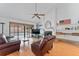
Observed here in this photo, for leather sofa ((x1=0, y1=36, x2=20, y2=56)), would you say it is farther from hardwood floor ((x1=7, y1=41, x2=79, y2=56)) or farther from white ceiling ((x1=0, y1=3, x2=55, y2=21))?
white ceiling ((x1=0, y1=3, x2=55, y2=21))

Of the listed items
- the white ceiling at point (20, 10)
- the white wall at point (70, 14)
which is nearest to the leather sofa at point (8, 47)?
the white ceiling at point (20, 10)

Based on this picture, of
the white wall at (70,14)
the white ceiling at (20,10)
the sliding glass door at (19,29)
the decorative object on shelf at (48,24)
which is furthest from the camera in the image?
the white wall at (70,14)

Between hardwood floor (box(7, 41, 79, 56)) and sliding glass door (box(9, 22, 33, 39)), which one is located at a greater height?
sliding glass door (box(9, 22, 33, 39))

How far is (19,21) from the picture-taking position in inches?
195

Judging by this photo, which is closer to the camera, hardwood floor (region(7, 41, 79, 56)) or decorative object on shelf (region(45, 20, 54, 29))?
hardwood floor (region(7, 41, 79, 56))

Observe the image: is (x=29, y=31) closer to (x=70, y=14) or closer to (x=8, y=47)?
(x=8, y=47)

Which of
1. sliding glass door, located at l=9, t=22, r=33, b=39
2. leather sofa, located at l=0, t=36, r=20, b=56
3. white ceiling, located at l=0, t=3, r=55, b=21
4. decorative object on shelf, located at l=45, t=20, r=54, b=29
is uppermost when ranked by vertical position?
white ceiling, located at l=0, t=3, r=55, b=21

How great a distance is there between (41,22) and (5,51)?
185cm

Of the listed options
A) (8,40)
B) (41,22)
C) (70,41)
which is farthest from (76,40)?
(8,40)

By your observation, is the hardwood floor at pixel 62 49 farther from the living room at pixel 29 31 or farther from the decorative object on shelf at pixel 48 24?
the decorative object on shelf at pixel 48 24

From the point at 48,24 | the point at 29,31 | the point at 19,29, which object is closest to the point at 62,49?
the point at 48,24

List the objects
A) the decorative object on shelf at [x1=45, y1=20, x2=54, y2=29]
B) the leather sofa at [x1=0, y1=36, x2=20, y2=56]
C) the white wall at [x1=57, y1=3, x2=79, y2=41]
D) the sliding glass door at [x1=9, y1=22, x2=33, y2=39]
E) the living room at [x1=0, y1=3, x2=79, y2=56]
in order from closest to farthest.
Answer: the leather sofa at [x1=0, y1=36, x2=20, y2=56], the living room at [x1=0, y1=3, x2=79, y2=56], the sliding glass door at [x1=9, y1=22, x2=33, y2=39], the decorative object on shelf at [x1=45, y1=20, x2=54, y2=29], the white wall at [x1=57, y1=3, x2=79, y2=41]

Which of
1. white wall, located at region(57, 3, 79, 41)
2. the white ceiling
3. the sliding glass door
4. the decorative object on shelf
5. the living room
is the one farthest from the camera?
white wall, located at region(57, 3, 79, 41)

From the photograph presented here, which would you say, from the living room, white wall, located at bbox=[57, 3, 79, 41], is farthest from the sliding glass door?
white wall, located at bbox=[57, 3, 79, 41]
